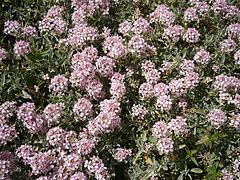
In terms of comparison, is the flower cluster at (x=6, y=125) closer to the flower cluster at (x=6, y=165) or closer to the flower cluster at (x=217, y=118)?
the flower cluster at (x=6, y=165)

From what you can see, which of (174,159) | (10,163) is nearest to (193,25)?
(174,159)

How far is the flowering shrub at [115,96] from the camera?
4.28 m

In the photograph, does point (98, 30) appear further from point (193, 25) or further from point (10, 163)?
point (10, 163)

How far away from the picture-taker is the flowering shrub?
14.0ft

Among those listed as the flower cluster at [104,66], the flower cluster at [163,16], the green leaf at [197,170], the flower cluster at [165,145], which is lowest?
the green leaf at [197,170]

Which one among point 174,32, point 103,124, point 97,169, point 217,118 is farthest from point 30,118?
point 174,32

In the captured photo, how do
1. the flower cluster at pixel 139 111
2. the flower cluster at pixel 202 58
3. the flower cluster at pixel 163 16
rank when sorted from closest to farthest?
1. the flower cluster at pixel 139 111
2. the flower cluster at pixel 202 58
3. the flower cluster at pixel 163 16

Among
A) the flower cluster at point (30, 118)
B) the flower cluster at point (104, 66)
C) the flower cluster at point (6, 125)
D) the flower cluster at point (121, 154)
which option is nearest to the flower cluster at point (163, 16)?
the flower cluster at point (104, 66)

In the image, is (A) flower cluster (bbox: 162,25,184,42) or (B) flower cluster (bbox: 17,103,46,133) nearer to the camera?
(B) flower cluster (bbox: 17,103,46,133)

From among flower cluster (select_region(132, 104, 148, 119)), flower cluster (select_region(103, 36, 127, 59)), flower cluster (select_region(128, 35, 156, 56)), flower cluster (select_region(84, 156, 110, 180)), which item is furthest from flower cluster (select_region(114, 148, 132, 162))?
flower cluster (select_region(128, 35, 156, 56))

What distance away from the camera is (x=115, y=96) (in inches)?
183

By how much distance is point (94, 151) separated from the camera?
177 inches

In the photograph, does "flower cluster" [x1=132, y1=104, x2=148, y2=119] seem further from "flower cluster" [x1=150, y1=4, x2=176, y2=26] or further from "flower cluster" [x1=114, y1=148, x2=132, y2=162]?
"flower cluster" [x1=150, y1=4, x2=176, y2=26]

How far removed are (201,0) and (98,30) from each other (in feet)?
7.56
